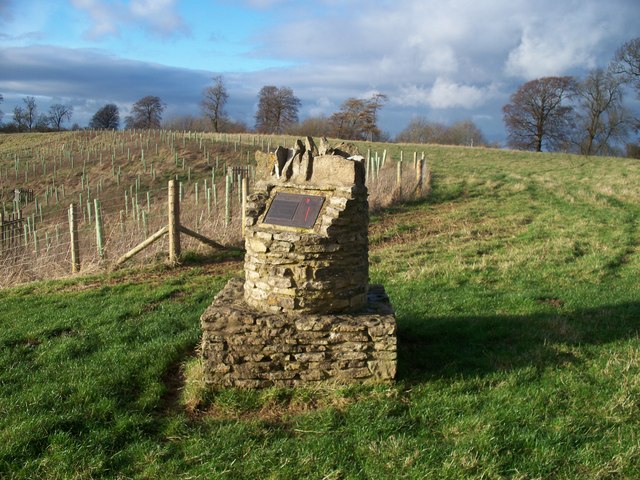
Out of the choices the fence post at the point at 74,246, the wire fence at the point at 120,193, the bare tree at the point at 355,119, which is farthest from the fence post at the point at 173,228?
the bare tree at the point at 355,119

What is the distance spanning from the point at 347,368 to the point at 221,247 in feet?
26.3

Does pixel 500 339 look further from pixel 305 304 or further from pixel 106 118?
pixel 106 118

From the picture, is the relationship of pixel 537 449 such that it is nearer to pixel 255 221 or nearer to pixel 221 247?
pixel 255 221

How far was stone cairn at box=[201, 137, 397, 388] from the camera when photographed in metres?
5.23

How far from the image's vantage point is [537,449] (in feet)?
13.6

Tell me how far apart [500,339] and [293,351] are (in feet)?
9.13

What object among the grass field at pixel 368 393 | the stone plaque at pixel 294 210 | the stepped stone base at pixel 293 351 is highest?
the stone plaque at pixel 294 210

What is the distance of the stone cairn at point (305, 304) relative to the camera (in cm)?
523

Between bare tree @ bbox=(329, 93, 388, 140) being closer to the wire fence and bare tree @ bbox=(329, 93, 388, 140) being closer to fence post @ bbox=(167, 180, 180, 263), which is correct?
the wire fence

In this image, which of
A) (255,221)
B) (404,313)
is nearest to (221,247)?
(404,313)

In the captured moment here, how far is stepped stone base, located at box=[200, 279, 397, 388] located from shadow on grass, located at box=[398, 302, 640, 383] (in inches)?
18.8

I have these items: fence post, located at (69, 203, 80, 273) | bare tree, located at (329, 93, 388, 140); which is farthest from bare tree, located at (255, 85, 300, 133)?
fence post, located at (69, 203, 80, 273)

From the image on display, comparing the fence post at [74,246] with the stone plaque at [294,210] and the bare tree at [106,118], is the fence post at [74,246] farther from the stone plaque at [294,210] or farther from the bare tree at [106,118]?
the bare tree at [106,118]

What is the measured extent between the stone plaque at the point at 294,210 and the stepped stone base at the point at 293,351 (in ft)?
3.28
